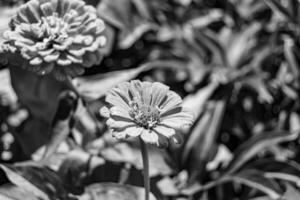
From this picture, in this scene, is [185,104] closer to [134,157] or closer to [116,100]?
[134,157]

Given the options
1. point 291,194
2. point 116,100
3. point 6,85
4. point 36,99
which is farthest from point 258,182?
point 6,85

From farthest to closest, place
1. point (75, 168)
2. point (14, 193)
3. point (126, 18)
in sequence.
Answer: point (126, 18) < point (75, 168) < point (14, 193)

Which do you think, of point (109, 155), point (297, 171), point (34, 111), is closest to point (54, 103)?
point (34, 111)

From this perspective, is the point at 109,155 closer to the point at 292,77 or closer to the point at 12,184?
the point at 12,184

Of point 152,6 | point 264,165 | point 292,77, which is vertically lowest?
point 264,165

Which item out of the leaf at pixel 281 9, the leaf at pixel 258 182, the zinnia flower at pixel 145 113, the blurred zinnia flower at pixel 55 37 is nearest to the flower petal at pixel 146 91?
the zinnia flower at pixel 145 113

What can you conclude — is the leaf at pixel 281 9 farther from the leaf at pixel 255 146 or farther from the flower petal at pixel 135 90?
the flower petal at pixel 135 90

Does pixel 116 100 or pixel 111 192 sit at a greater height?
pixel 116 100

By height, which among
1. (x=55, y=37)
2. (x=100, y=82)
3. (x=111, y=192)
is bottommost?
(x=111, y=192)
